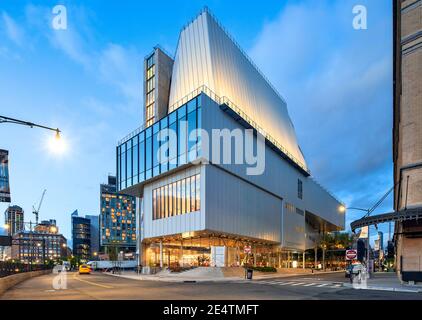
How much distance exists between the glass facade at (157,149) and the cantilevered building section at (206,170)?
0.46 feet

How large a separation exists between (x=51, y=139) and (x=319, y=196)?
8490cm

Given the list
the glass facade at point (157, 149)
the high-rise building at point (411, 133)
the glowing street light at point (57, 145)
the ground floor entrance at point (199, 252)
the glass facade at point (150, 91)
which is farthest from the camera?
the glass facade at point (150, 91)

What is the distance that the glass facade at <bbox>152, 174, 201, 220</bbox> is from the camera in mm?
46875

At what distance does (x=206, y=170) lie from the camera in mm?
45594

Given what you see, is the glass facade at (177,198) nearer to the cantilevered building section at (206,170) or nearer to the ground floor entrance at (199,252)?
the cantilevered building section at (206,170)

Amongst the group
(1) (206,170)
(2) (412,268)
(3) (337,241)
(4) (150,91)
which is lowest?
(3) (337,241)

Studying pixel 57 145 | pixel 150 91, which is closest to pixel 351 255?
pixel 57 145

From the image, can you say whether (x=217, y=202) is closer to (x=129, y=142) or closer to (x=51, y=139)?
(x=129, y=142)

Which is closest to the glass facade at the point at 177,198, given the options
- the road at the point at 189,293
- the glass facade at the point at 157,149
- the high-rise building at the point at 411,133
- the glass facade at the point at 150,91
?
the glass facade at the point at 157,149

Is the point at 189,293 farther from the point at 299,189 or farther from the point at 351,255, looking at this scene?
the point at 299,189

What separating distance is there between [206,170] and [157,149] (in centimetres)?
1008

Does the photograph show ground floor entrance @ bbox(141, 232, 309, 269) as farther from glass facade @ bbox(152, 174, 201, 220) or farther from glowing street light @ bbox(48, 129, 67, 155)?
glowing street light @ bbox(48, 129, 67, 155)

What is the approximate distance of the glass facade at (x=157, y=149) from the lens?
4641cm
